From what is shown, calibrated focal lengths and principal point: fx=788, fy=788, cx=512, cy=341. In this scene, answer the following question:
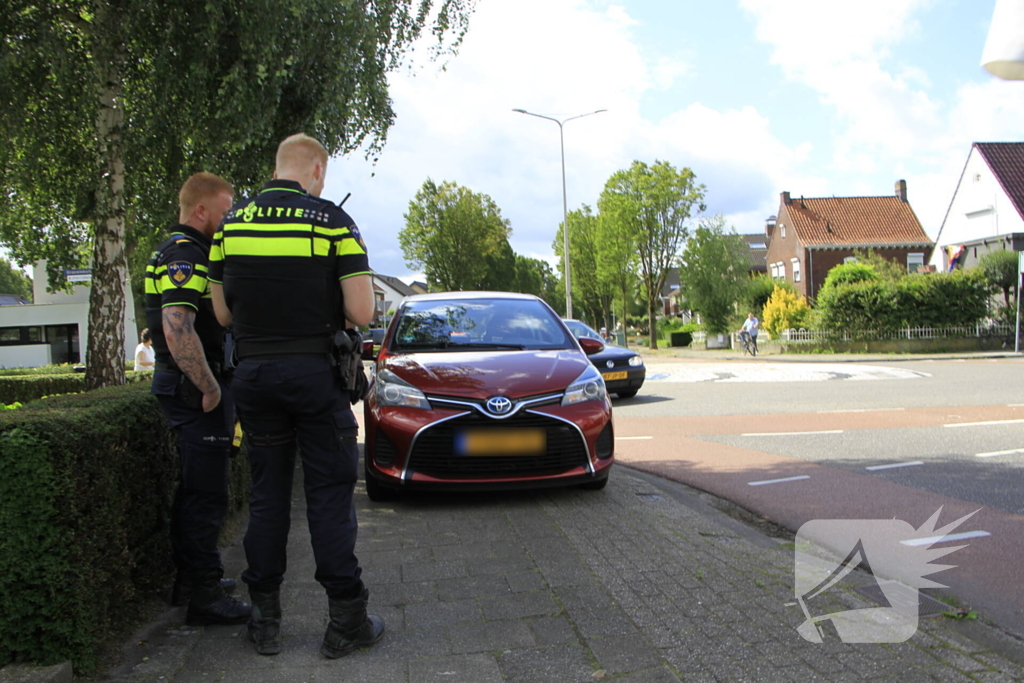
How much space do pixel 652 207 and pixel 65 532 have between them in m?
44.3

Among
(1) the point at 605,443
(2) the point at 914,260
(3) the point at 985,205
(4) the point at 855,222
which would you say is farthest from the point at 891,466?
(4) the point at 855,222

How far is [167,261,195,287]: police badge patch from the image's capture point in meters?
3.37

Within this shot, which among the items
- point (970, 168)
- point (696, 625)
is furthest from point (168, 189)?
point (970, 168)

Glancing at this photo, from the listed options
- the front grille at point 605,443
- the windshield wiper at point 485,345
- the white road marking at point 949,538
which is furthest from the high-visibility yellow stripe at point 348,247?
the white road marking at point 949,538

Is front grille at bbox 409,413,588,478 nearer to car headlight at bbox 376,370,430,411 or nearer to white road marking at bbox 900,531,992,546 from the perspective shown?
car headlight at bbox 376,370,430,411

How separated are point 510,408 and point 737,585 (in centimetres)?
188

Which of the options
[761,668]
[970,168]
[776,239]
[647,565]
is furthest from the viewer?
[776,239]

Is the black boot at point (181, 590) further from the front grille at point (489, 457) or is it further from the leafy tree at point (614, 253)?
the leafy tree at point (614, 253)

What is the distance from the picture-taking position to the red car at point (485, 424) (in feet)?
16.8

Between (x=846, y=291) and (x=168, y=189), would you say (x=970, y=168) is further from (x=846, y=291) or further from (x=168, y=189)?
(x=168, y=189)

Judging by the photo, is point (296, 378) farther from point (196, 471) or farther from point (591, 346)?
point (591, 346)

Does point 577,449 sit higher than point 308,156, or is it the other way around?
point 308,156

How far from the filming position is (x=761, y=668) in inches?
112

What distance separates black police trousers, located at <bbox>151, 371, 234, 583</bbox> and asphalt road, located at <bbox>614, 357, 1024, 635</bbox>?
3.41 m
